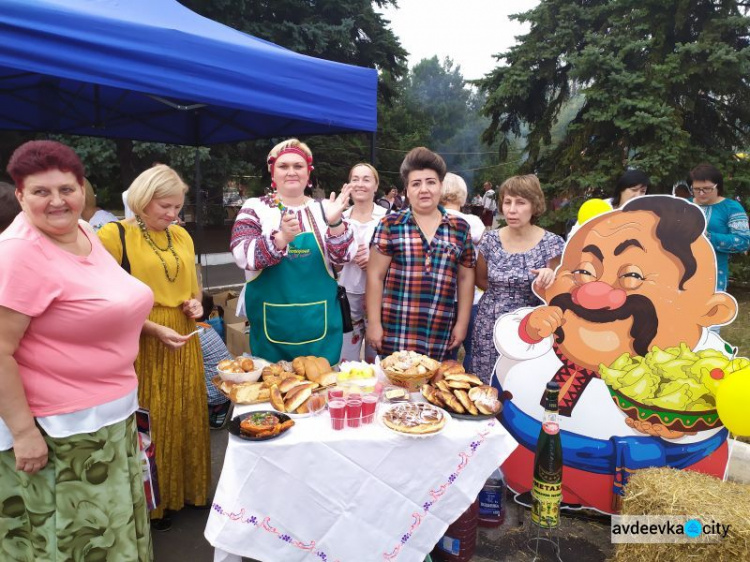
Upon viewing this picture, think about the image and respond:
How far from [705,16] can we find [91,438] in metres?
9.53

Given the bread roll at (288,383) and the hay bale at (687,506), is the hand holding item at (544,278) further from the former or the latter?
the bread roll at (288,383)

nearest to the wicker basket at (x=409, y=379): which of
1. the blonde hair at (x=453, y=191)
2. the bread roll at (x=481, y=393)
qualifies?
the bread roll at (x=481, y=393)

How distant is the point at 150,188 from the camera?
2.15 metres

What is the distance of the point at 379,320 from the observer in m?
2.68

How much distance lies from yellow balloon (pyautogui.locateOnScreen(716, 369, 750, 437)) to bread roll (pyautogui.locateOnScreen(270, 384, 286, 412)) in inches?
76.6

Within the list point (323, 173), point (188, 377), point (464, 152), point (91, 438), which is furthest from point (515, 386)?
point (464, 152)

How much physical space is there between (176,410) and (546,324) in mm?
1955

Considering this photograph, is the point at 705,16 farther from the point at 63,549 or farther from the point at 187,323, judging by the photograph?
the point at 63,549

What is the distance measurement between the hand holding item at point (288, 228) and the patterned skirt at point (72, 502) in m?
0.97

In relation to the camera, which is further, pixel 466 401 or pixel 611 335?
pixel 611 335

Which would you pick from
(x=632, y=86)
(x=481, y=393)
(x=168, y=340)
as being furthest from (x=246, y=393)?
(x=632, y=86)

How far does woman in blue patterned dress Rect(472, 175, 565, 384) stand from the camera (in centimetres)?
261

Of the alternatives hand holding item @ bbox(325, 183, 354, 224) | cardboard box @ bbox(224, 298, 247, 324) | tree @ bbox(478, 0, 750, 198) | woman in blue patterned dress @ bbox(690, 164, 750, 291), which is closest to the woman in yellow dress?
hand holding item @ bbox(325, 183, 354, 224)

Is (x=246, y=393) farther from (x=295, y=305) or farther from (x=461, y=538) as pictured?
(x=461, y=538)
